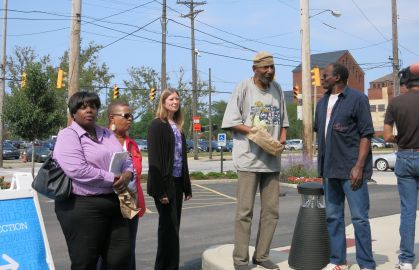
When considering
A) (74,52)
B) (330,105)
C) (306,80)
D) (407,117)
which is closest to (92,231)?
(330,105)

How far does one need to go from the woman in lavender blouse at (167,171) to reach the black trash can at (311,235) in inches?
47.2

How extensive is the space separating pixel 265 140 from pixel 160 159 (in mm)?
1022

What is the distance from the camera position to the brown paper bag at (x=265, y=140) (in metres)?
5.12

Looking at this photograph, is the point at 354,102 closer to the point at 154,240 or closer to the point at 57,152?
the point at 57,152

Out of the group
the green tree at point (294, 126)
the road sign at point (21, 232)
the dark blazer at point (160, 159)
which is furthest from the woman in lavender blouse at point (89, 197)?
the green tree at point (294, 126)

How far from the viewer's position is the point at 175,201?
17.8ft

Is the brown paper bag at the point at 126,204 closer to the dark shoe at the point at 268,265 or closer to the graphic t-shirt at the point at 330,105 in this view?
the dark shoe at the point at 268,265

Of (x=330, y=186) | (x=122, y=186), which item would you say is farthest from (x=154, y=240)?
(x=122, y=186)

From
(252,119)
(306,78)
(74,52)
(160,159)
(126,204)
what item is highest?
(74,52)

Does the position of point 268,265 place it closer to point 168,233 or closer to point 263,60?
point 168,233

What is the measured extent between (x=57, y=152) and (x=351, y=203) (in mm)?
2654

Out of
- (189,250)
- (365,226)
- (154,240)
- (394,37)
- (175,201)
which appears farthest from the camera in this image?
(394,37)

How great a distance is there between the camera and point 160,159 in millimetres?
5262

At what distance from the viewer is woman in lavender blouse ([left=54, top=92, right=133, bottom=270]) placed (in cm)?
392
